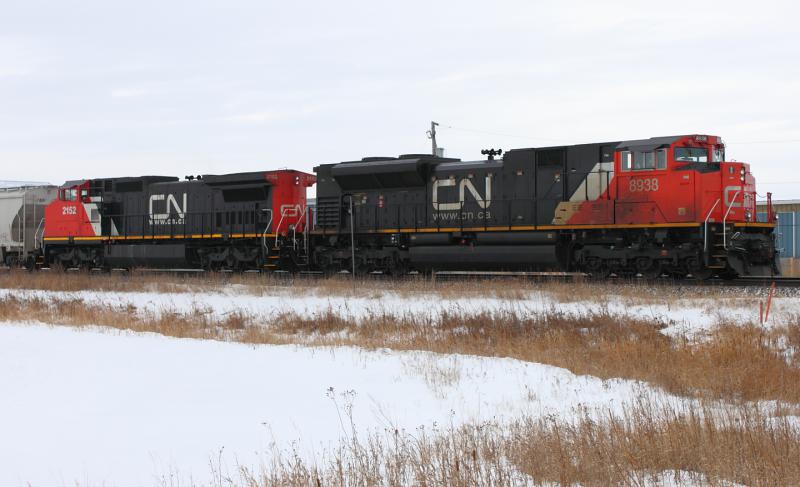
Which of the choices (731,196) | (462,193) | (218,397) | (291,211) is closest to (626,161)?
(731,196)

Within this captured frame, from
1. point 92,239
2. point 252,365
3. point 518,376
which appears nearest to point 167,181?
point 92,239

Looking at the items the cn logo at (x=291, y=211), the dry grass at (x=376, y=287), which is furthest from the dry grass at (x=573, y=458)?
the cn logo at (x=291, y=211)

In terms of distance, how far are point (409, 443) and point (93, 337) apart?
Result: 8.11 m

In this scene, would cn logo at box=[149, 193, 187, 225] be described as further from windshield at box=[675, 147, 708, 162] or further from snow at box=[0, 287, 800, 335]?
windshield at box=[675, 147, 708, 162]

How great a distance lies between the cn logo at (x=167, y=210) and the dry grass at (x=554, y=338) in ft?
31.4

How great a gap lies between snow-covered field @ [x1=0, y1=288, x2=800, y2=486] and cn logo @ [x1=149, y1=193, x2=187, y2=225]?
14126mm

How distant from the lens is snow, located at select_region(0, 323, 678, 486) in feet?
23.2

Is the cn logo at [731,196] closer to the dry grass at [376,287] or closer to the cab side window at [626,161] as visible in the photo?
the cab side window at [626,161]

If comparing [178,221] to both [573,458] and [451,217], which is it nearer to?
[451,217]

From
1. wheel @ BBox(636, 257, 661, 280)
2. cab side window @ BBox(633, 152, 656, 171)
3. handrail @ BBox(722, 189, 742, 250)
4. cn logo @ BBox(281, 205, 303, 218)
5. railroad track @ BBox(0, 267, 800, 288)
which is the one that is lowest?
railroad track @ BBox(0, 267, 800, 288)

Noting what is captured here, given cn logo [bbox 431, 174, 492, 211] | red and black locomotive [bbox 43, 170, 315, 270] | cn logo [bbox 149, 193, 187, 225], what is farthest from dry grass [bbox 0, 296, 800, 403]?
cn logo [bbox 149, 193, 187, 225]

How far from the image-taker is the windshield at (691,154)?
63.6 ft

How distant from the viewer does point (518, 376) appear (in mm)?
10320

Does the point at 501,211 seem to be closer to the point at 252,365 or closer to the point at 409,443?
the point at 252,365
